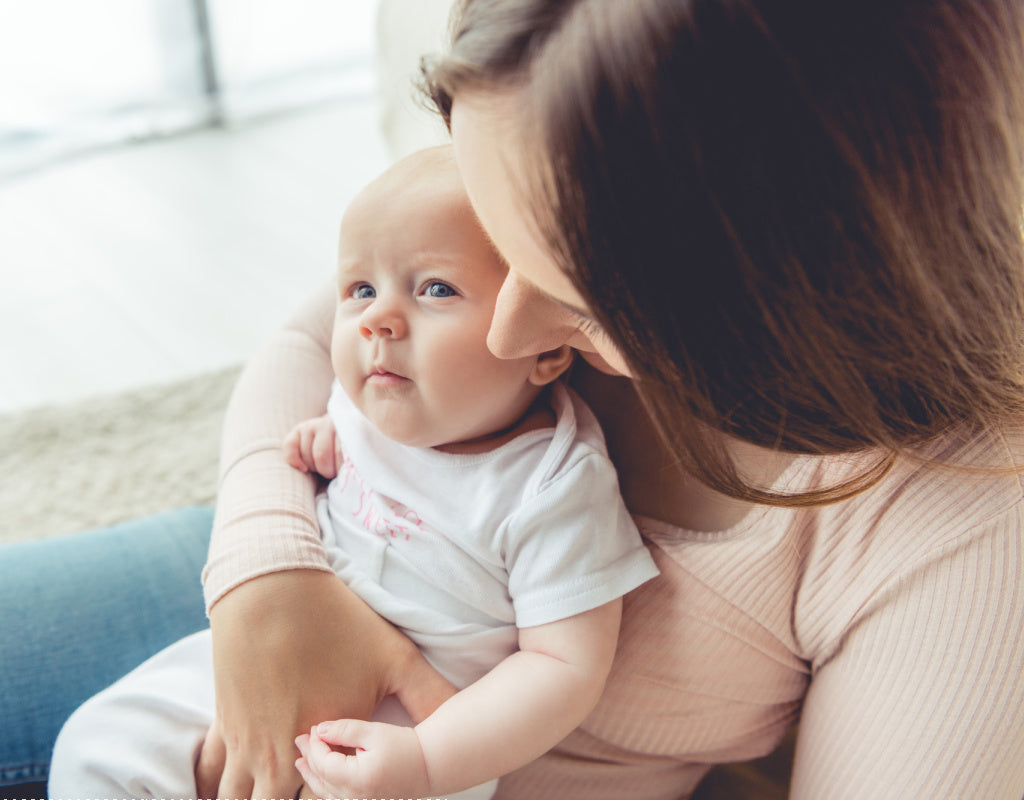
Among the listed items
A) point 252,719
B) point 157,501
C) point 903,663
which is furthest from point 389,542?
point 157,501

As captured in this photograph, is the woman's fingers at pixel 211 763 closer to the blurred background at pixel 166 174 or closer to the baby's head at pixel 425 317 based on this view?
the baby's head at pixel 425 317

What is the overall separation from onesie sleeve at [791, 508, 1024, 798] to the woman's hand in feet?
1.09

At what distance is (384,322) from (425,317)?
1.3 inches

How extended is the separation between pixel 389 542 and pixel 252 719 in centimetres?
18

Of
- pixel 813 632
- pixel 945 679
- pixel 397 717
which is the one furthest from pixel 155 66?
pixel 945 679

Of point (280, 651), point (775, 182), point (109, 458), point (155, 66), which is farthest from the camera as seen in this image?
point (155, 66)

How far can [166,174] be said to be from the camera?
266 cm

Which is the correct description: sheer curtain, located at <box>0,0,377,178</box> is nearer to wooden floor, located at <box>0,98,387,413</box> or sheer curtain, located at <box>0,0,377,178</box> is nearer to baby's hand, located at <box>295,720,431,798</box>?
wooden floor, located at <box>0,98,387,413</box>

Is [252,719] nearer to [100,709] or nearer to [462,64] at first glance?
[100,709]

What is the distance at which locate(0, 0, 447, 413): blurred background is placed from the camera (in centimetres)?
205

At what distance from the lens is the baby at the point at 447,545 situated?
2.37 ft

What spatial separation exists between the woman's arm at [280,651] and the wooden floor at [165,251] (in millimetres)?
1173

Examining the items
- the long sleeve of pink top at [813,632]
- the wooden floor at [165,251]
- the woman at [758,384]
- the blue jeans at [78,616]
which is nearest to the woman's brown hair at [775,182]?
the woman at [758,384]

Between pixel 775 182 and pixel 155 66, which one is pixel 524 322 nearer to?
pixel 775 182
